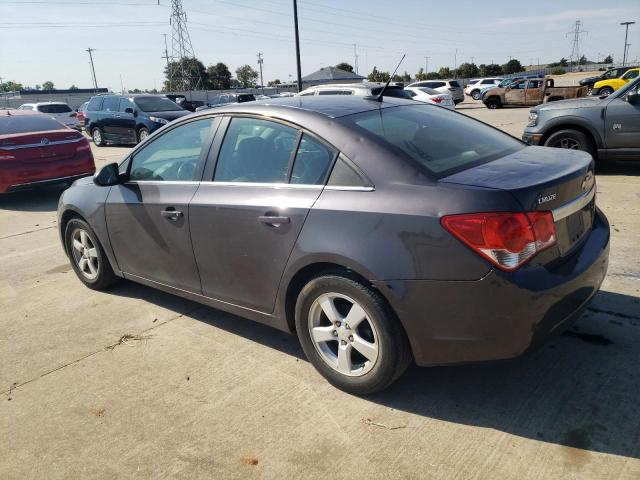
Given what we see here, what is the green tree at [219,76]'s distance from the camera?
3757 inches

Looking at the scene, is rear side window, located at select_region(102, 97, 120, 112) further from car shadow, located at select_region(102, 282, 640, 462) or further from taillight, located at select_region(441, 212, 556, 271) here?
taillight, located at select_region(441, 212, 556, 271)

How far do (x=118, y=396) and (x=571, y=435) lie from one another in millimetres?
2467

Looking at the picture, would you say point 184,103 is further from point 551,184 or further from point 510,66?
point 510,66

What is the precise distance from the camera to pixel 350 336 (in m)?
2.80

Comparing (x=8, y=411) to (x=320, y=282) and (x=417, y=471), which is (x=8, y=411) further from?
(x=417, y=471)

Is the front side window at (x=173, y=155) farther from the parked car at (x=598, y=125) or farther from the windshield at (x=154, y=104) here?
the windshield at (x=154, y=104)

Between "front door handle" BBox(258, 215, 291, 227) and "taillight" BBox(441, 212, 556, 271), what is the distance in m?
0.96

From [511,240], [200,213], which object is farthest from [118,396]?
[511,240]

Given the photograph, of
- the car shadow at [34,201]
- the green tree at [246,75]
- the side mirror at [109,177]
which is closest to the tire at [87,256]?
the side mirror at [109,177]

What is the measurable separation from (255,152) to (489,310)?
175 cm

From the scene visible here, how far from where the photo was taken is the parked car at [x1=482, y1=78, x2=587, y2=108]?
2484 cm

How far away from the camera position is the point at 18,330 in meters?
4.05

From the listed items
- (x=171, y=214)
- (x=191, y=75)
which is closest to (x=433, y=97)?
(x=171, y=214)

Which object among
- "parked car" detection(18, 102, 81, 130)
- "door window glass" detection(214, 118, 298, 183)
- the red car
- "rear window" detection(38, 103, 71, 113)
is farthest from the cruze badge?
"rear window" detection(38, 103, 71, 113)
